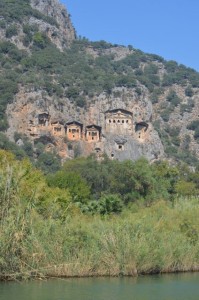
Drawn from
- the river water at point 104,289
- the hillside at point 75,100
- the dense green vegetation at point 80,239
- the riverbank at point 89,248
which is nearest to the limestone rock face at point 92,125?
the hillside at point 75,100

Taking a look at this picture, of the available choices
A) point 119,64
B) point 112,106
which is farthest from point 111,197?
point 119,64

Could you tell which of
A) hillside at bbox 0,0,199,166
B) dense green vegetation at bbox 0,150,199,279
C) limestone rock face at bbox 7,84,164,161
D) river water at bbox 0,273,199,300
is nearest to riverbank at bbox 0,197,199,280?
dense green vegetation at bbox 0,150,199,279

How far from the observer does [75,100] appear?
361 feet

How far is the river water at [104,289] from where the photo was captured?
25.4 m

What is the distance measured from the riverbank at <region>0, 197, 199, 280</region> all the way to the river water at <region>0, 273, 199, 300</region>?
72 centimetres

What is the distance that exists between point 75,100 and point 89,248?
7977 cm

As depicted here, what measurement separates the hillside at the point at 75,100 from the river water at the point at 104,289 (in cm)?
6359

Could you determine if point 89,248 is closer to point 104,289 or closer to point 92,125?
point 104,289

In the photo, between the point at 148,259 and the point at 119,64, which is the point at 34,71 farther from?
the point at 148,259

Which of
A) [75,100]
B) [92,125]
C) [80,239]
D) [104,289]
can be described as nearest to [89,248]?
[80,239]

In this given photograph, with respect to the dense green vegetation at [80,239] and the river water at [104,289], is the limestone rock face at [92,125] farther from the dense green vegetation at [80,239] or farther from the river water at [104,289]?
the river water at [104,289]

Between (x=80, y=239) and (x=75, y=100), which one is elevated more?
(x=75, y=100)

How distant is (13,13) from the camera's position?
441 ft

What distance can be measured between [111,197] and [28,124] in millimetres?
55416
